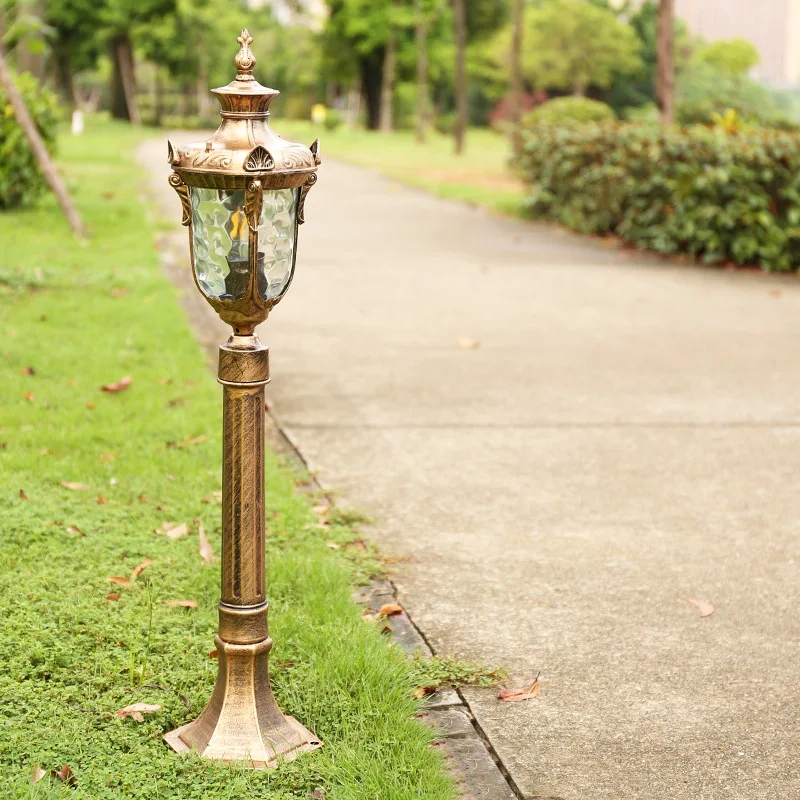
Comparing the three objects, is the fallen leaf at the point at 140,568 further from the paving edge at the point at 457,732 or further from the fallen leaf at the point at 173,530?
the paving edge at the point at 457,732

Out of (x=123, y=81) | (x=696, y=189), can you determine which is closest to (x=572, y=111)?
(x=696, y=189)

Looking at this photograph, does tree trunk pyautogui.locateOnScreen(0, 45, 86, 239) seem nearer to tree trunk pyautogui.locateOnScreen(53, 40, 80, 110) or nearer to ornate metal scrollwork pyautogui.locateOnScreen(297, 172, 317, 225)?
ornate metal scrollwork pyautogui.locateOnScreen(297, 172, 317, 225)

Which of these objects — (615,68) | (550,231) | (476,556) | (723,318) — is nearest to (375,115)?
(615,68)

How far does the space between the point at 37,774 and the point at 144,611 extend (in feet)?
3.13

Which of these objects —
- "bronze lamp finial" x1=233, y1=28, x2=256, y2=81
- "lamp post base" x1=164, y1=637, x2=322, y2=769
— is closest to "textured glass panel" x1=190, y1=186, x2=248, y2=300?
"bronze lamp finial" x1=233, y1=28, x2=256, y2=81

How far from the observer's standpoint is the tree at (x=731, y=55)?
86.3 m

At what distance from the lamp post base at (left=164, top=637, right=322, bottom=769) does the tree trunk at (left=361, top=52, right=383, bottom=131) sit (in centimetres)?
6120

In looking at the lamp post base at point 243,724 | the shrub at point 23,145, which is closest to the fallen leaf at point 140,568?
the lamp post base at point 243,724

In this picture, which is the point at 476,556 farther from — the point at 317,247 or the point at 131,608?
the point at 317,247

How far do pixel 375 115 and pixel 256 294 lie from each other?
6140 cm

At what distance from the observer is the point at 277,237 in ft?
9.29

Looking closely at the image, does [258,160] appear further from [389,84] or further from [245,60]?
[389,84]

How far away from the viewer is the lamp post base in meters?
2.97

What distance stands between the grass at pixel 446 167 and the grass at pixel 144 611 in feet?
39.5
